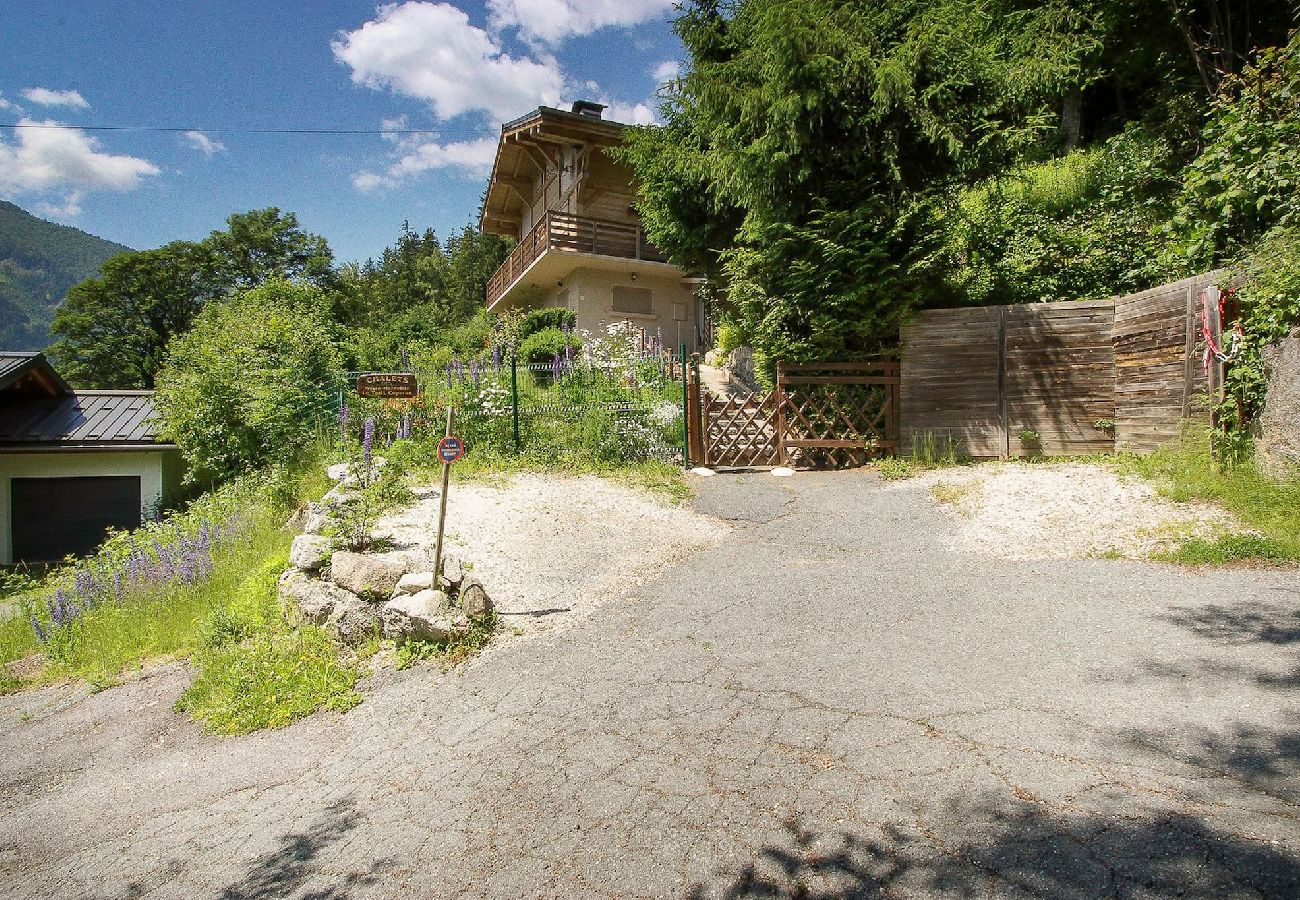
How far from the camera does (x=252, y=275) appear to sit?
3906 centimetres

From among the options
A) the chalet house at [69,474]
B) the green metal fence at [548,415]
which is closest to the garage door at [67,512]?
the chalet house at [69,474]

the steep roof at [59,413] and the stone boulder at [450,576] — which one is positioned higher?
the steep roof at [59,413]

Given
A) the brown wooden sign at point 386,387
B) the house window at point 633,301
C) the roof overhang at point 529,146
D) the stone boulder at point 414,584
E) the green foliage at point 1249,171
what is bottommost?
the stone boulder at point 414,584

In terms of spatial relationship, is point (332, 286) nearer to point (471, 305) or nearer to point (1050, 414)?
point (471, 305)

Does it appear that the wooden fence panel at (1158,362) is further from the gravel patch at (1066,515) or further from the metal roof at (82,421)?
the metal roof at (82,421)

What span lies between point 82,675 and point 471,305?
43052 mm

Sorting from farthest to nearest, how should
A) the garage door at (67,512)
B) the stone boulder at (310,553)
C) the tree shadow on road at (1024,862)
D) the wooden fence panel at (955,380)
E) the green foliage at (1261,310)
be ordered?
the garage door at (67,512), the wooden fence panel at (955,380), the green foliage at (1261,310), the stone boulder at (310,553), the tree shadow on road at (1024,862)

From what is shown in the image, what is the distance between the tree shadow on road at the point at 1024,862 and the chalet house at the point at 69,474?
16.1 m

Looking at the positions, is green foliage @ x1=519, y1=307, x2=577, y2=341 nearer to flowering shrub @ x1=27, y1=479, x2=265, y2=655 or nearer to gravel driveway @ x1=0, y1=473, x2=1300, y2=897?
flowering shrub @ x1=27, y1=479, x2=265, y2=655

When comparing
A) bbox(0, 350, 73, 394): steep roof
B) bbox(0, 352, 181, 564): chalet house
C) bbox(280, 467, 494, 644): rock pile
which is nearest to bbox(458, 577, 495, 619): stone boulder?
bbox(280, 467, 494, 644): rock pile

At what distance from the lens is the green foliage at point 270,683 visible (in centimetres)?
473

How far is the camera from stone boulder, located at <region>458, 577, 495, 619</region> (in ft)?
17.9

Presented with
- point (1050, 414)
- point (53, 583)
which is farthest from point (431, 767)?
point (1050, 414)

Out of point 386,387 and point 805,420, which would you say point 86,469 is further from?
point 805,420
